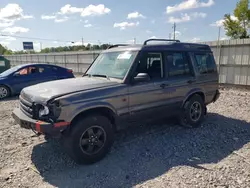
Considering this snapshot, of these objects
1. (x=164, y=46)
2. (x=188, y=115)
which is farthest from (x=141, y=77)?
(x=188, y=115)

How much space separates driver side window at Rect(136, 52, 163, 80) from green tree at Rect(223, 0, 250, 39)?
31860mm

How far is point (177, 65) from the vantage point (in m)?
4.70

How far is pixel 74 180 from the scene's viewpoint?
10.3 feet

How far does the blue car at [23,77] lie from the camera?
9000 millimetres

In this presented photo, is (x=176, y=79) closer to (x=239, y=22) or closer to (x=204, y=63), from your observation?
(x=204, y=63)

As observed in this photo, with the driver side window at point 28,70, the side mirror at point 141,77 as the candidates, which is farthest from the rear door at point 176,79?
the driver side window at point 28,70

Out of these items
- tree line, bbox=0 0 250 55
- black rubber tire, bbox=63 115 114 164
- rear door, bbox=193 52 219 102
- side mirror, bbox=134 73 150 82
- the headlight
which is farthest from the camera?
tree line, bbox=0 0 250 55

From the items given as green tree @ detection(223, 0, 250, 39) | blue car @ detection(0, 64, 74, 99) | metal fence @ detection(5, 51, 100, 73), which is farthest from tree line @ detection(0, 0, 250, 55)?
blue car @ detection(0, 64, 74, 99)

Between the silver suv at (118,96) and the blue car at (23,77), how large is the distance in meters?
5.65

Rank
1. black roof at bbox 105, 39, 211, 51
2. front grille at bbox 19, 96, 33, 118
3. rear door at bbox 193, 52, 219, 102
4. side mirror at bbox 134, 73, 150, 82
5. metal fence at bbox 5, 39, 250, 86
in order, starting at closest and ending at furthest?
front grille at bbox 19, 96, 33, 118 < side mirror at bbox 134, 73, 150, 82 < black roof at bbox 105, 39, 211, 51 < rear door at bbox 193, 52, 219, 102 < metal fence at bbox 5, 39, 250, 86

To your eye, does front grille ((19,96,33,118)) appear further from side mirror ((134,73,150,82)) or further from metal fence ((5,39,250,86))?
metal fence ((5,39,250,86))

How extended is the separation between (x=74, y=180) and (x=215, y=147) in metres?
2.68

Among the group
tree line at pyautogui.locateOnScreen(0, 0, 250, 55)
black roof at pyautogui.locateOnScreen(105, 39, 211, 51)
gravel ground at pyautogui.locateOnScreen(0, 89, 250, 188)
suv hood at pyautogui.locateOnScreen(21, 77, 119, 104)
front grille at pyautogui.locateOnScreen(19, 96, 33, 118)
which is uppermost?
tree line at pyautogui.locateOnScreen(0, 0, 250, 55)

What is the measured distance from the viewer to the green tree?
31.0 m
